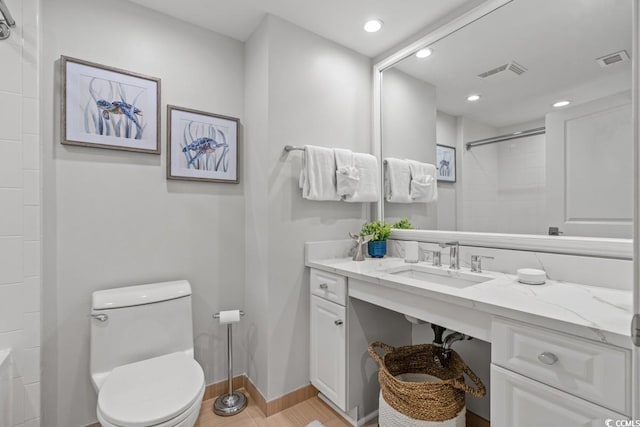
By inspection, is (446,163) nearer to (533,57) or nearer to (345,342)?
(533,57)

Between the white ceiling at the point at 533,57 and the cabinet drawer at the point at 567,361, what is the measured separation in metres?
1.05

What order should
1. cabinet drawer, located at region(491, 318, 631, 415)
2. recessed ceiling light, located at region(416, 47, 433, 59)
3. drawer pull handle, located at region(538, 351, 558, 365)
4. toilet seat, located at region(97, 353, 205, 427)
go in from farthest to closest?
recessed ceiling light, located at region(416, 47, 433, 59) < toilet seat, located at region(97, 353, 205, 427) < drawer pull handle, located at region(538, 351, 558, 365) < cabinet drawer, located at region(491, 318, 631, 415)

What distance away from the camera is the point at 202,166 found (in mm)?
1905

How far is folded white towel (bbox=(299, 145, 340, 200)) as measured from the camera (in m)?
1.85

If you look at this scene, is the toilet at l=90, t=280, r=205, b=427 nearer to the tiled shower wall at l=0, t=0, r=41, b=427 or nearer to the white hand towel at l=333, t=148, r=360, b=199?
the tiled shower wall at l=0, t=0, r=41, b=427

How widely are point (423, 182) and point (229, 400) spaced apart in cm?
186

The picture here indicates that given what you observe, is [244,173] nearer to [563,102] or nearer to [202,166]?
[202,166]

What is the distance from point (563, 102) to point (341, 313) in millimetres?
1466

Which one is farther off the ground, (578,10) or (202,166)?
(578,10)

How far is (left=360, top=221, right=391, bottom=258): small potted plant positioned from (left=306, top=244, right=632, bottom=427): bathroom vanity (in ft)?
1.38

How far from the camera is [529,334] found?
93 centimetres

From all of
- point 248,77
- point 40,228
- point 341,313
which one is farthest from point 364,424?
point 248,77

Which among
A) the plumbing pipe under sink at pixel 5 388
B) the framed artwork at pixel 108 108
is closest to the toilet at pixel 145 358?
the plumbing pipe under sink at pixel 5 388

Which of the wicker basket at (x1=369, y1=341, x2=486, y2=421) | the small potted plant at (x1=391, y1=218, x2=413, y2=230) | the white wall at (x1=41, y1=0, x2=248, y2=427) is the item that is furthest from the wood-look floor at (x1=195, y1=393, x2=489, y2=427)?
the small potted plant at (x1=391, y1=218, x2=413, y2=230)
